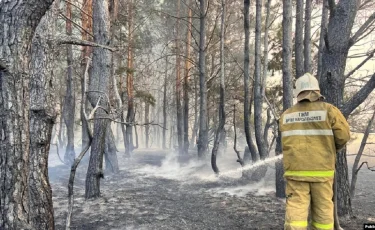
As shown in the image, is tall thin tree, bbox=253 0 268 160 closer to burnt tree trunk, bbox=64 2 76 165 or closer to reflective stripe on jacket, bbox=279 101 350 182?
reflective stripe on jacket, bbox=279 101 350 182

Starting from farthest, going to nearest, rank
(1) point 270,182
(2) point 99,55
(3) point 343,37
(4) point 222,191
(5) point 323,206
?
(1) point 270,182 → (4) point 222,191 → (2) point 99,55 → (3) point 343,37 → (5) point 323,206

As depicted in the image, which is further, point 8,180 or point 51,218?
point 51,218

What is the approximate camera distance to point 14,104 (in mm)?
2545

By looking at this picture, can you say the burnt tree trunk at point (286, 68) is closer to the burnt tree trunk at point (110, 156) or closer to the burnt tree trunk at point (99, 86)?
the burnt tree trunk at point (99, 86)

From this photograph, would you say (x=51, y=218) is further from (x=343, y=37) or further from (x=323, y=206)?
(x=343, y=37)

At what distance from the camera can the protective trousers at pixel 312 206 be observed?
3479 mm

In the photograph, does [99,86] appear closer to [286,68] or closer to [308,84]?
[286,68]

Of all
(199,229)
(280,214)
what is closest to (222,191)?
(280,214)

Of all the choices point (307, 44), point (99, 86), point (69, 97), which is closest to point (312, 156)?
point (99, 86)

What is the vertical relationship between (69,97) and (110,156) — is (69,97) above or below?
above

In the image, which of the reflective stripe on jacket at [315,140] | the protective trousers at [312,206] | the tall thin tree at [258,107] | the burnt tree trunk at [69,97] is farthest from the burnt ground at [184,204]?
the burnt tree trunk at [69,97]

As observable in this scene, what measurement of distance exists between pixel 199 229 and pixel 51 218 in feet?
8.07

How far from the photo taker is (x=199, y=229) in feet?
17.6

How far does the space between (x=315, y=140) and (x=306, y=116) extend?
297 mm
